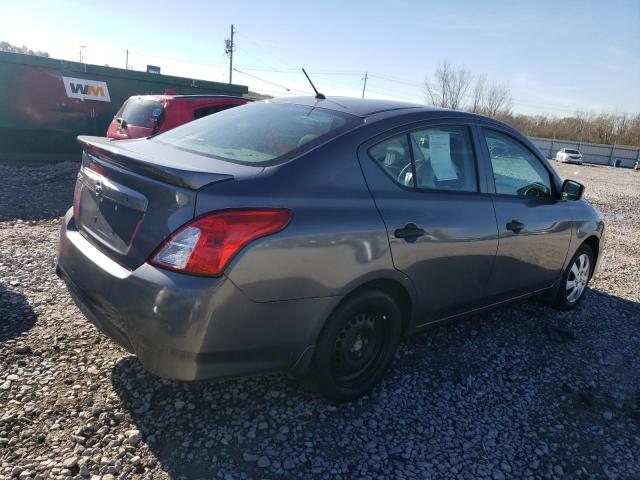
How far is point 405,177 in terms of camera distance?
283cm

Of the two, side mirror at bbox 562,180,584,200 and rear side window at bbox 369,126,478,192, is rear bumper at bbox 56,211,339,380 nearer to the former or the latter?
rear side window at bbox 369,126,478,192

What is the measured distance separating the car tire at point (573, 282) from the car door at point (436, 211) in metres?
1.51

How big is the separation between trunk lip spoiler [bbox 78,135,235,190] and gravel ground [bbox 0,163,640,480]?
1.27 meters

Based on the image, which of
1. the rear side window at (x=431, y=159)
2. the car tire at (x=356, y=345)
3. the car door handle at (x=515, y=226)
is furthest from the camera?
the car door handle at (x=515, y=226)

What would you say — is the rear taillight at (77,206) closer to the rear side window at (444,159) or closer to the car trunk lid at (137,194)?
the car trunk lid at (137,194)

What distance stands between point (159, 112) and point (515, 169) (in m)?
5.94

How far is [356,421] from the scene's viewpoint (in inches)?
105

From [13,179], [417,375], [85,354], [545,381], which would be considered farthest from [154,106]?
[545,381]

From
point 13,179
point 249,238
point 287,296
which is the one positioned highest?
point 249,238

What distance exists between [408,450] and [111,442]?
1.50 metres

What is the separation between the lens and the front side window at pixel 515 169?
3.48m

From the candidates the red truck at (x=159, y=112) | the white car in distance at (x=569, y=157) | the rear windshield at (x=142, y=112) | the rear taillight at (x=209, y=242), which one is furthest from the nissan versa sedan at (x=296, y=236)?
Result: the white car in distance at (x=569, y=157)

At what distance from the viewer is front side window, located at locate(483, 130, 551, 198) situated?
11.4ft

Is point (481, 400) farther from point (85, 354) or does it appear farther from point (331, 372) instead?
point (85, 354)
